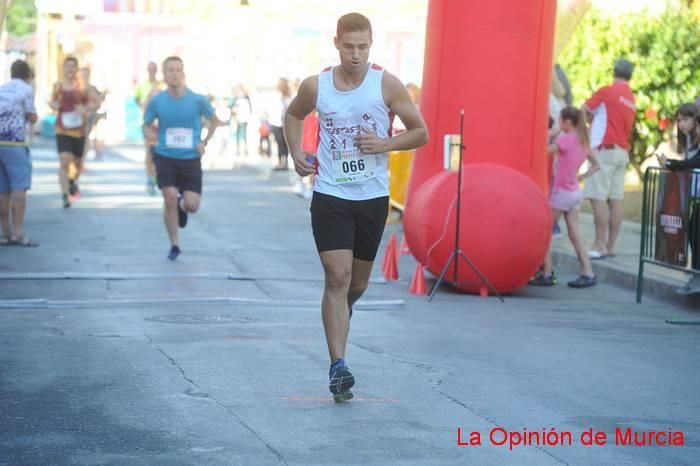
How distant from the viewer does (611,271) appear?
14125 millimetres

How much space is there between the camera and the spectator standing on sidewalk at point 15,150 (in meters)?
14.9

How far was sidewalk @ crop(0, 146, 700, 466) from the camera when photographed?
20.4ft

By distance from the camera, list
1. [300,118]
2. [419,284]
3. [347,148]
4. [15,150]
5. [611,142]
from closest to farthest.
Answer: [347,148]
[300,118]
[419,284]
[15,150]
[611,142]

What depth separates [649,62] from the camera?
74.5 ft

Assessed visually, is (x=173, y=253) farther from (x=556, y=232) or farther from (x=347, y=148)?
(x=347, y=148)

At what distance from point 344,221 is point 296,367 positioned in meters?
1.29

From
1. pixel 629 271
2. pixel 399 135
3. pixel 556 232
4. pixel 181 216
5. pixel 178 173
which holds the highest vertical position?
pixel 399 135

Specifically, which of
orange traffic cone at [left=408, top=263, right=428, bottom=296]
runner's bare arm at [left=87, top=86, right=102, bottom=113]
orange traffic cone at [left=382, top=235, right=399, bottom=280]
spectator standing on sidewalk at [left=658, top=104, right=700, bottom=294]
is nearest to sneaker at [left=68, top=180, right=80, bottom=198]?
runner's bare arm at [left=87, top=86, right=102, bottom=113]

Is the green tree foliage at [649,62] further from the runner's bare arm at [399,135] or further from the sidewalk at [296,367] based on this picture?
the runner's bare arm at [399,135]

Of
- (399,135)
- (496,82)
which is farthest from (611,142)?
(399,135)

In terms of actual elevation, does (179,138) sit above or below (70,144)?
above

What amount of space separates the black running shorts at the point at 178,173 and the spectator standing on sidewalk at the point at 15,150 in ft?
5.95

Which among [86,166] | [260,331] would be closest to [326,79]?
[260,331]

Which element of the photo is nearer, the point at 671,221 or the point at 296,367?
the point at 296,367
